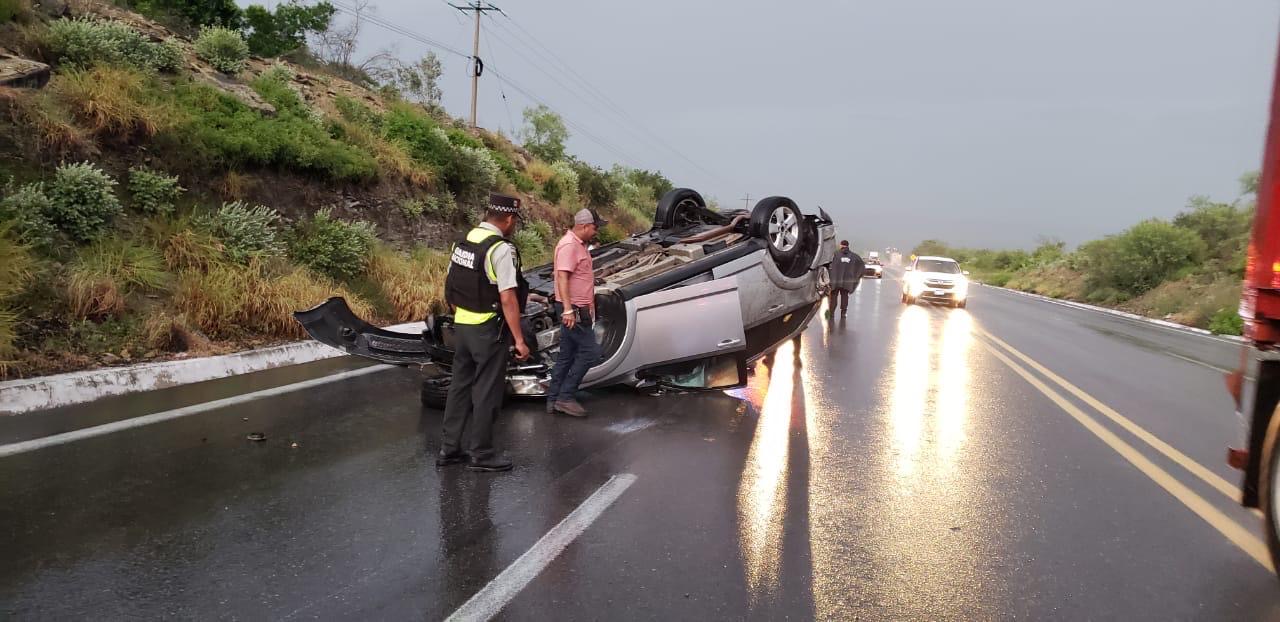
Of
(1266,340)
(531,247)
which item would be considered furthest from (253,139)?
(1266,340)

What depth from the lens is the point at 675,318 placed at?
21.8ft

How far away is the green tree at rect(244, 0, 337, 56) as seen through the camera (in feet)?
78.3

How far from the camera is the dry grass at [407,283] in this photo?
11173 millimetres

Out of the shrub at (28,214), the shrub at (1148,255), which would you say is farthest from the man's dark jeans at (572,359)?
the shrub at (1148,255)

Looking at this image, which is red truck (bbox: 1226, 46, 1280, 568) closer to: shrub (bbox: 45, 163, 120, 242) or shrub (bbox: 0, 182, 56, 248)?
shrub (bbox: 0, 182, 56, 248)

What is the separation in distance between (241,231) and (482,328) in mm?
6385

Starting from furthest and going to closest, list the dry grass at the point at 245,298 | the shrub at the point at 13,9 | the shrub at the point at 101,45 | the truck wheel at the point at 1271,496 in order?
the shrub at the point at 101,45
the shrub at the point at 13,9
the dry grass at the point at 245,298
the truck wheel at the point at 1271,496

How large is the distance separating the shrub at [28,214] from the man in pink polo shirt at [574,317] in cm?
529

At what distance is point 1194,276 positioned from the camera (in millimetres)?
26234

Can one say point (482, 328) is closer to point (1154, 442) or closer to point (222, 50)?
point (1154, 442)

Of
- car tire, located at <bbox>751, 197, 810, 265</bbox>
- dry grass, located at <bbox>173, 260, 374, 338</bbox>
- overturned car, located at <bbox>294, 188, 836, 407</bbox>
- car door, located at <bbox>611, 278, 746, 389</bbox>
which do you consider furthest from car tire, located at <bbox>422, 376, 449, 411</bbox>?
car tire, located at <bbox>751, 197, 810, 265</bbox>

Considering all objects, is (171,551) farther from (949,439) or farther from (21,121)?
(21,121)

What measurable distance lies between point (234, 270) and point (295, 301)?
78cm

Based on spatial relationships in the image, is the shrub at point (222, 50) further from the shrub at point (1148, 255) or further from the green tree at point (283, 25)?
the shrub at point (1148, 255)
